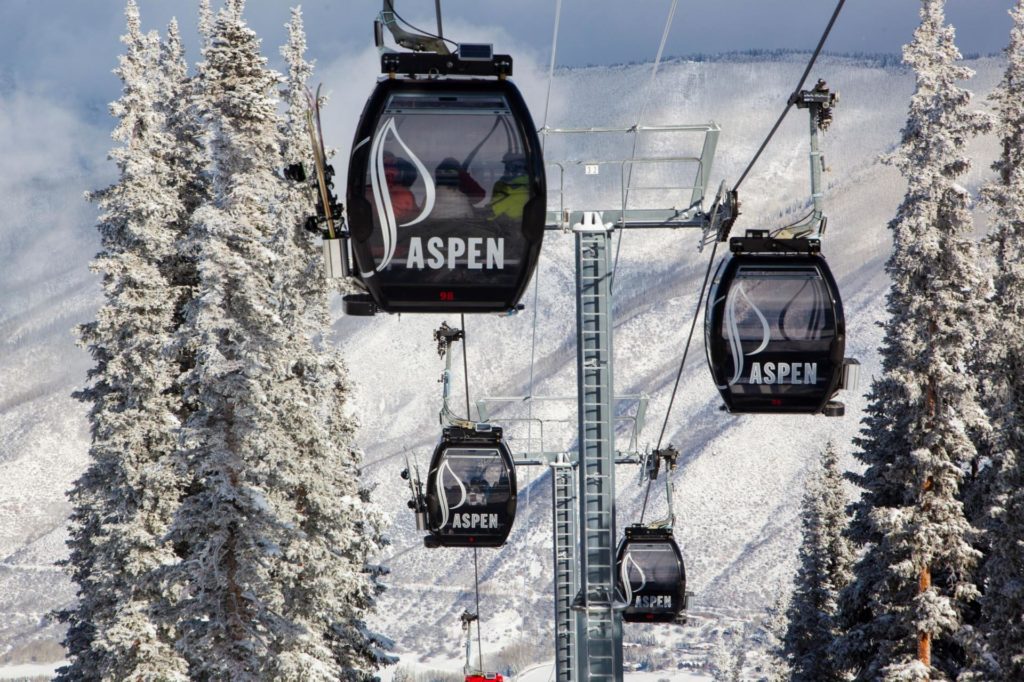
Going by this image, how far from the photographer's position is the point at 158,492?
77.6 feet

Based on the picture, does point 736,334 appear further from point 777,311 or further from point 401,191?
point 401,191

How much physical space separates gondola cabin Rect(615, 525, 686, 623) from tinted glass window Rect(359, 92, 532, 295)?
18218mm

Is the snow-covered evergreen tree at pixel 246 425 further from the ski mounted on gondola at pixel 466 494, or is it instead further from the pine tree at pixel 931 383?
the pine tree at pixel 931 383

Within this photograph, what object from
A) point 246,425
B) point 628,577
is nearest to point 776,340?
point 246,425

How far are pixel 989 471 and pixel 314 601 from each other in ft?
44.3

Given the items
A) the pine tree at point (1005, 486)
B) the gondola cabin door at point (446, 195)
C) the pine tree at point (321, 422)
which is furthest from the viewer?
the pine tree at point (321, 422)

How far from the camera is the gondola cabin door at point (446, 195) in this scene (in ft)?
23.8

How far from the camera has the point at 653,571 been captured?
25109 mm

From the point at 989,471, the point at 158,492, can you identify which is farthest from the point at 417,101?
the point at 989,471

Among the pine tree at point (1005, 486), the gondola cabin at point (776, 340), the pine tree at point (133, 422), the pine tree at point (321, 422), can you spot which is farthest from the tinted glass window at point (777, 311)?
the pine tree at point (133, 422)

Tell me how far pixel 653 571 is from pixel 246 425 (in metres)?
9.12

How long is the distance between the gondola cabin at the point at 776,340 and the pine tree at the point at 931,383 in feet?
53.5

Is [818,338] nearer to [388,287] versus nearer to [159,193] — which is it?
[388,287]

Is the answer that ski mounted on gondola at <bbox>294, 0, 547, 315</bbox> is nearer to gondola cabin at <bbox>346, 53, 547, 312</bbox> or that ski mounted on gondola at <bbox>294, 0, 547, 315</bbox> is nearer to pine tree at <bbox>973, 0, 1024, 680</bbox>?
gondola cabin at <bbox>346, 53, 547, 312</bbox>
